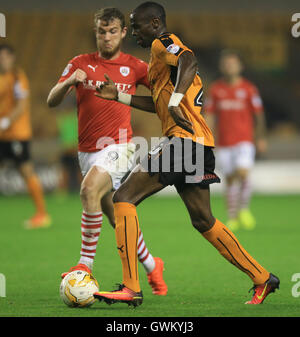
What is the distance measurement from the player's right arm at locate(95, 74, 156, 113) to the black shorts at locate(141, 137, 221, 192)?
444mm

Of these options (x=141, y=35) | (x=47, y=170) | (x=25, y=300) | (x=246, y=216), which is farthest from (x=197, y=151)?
(x=47, y=170)

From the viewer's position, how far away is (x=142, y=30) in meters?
4.87

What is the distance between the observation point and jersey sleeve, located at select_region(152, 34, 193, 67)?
467 centimetres

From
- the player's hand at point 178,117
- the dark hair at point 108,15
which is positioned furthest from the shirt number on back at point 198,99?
the dark hair at point 108,15

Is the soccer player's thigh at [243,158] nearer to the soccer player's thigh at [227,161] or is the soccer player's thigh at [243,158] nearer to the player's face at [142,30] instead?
the soccer player's thigh at [227,161]

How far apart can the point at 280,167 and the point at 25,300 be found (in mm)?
11531

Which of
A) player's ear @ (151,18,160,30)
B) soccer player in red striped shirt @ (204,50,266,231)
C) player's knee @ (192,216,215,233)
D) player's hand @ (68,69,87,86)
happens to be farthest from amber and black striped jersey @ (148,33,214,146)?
soccer player in red striped shirt @ (204,50,266,231)

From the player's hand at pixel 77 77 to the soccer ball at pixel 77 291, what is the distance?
4.52 feet

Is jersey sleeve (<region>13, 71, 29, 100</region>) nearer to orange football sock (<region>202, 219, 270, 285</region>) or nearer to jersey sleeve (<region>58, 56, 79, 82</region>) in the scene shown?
jersey sleeve (<region>58, 56, 79, 82</region>)

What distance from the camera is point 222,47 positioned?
21203 millimetres

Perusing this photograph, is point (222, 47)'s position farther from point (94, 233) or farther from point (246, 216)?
point (94, 233)

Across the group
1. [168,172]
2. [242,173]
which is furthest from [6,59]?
[168,172]

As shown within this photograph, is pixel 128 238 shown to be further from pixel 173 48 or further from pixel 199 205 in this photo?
pixel 173 48
